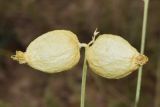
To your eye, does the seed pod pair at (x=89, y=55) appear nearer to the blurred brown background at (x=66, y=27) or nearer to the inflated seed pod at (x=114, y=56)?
the inflated seed pod at (x=114, y=56)

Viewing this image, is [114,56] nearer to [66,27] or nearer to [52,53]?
[52,53]

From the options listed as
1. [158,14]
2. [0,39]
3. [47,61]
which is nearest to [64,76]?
[0,39]

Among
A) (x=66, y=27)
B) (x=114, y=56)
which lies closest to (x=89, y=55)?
(x=114, y=56)

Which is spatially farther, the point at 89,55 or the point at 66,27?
the point at 66,27

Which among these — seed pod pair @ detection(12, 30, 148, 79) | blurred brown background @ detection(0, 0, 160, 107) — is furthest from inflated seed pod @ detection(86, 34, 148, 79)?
blurred brown background @ detection(0, 0, 160, 107)

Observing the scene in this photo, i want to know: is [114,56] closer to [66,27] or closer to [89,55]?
[89,55]
